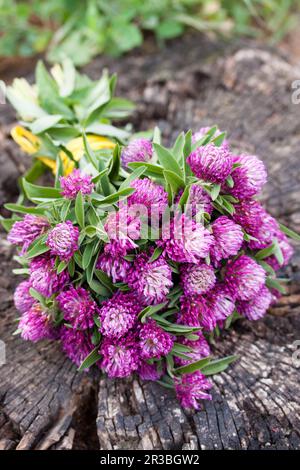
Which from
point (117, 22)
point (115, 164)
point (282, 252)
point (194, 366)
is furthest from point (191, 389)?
point (117, 22)

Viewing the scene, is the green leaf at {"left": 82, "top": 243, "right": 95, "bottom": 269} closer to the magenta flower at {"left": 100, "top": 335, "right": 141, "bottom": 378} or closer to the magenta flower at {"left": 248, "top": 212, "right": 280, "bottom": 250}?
the magenta flower at {"left": 100, "top": 335, "right": 141, "bottom": 378}

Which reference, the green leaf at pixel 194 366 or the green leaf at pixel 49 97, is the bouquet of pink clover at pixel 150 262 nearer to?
the green leaf at pixel 194 366

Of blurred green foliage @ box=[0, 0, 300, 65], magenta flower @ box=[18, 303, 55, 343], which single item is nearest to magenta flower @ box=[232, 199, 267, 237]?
magenta flower @ box=[18, 303, 55, 343]

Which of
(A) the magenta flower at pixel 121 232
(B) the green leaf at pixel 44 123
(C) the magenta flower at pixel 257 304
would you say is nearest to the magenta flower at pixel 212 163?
(A) the magenta flower at pixel 121 232

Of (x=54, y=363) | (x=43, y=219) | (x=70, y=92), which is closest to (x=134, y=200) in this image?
(x=43, y=219)

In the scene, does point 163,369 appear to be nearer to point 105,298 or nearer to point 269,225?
point 105,298

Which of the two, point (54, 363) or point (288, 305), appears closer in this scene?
point (54, 363)

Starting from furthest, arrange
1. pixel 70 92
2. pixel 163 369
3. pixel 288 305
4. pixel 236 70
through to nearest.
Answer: pixel 236 70
pixel 70 92
pixel 288 305
pixel 163 369
